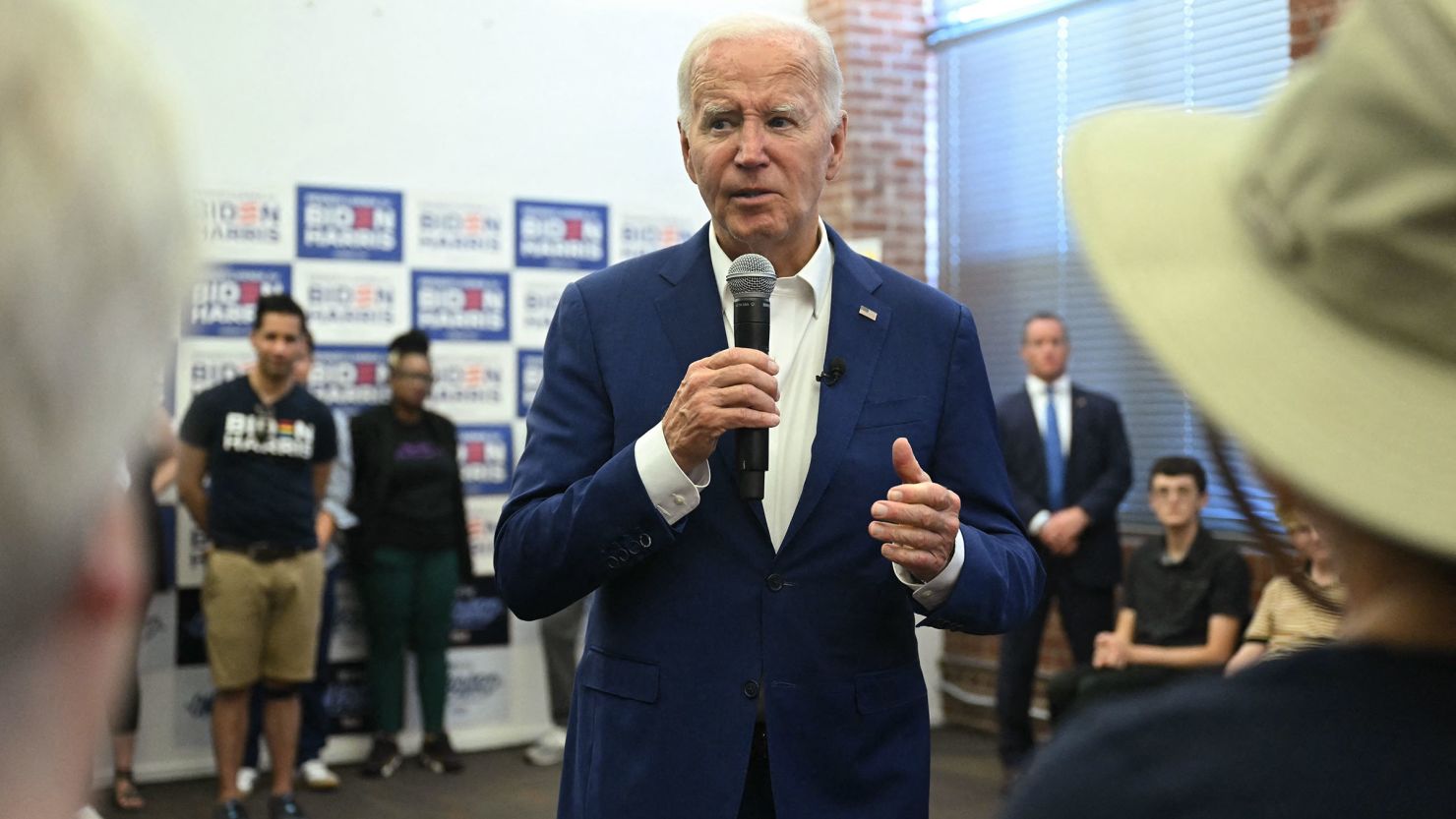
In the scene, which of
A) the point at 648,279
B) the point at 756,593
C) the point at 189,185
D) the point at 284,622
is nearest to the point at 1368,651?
the point at 189,185

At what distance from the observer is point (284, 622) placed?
225 inches

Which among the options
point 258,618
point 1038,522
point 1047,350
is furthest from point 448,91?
point 1038,522

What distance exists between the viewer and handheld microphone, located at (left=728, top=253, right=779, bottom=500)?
1.80 meters

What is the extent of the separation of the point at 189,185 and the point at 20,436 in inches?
4.7

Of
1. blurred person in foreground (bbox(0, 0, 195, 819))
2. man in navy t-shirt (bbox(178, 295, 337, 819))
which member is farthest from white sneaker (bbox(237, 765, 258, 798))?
blurred person in foreground (bbox(0, 0, 195, 819))

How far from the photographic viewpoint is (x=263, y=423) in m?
5.62

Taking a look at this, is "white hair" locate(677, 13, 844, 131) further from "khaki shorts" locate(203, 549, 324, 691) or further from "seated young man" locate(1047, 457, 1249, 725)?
"khaki shorts" locate(203, 549, 324, 691)

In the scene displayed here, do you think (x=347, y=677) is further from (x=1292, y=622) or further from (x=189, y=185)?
(x=189, y=185)

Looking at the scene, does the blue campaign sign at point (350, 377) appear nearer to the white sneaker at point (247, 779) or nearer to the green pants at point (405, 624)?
the green pants at point (405, 624)

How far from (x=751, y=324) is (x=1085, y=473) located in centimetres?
454

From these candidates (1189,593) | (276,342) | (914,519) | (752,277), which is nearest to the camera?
(914,519)

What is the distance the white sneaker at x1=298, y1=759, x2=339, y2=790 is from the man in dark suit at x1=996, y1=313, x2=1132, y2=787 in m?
2.92

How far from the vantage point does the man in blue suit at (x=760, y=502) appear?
1.77 metres

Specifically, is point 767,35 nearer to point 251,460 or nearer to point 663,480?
point 663,480
